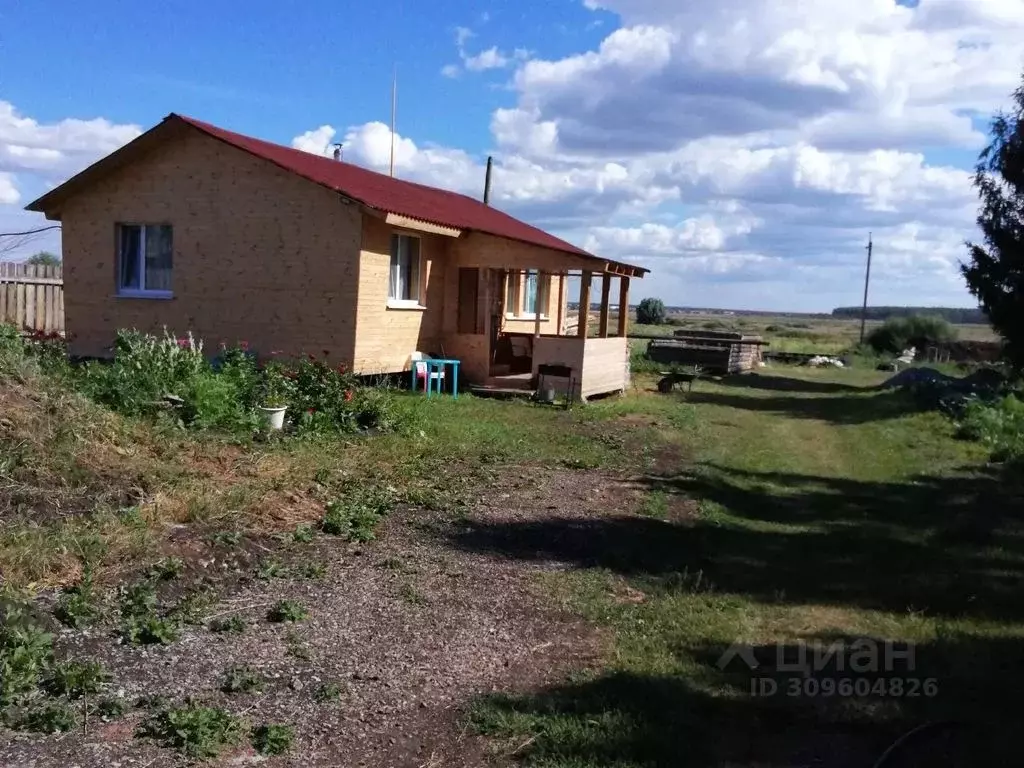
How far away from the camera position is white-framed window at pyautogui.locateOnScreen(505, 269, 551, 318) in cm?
2084

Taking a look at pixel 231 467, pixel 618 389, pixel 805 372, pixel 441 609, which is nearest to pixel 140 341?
pixel 231 467

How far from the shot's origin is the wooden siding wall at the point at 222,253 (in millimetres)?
14898

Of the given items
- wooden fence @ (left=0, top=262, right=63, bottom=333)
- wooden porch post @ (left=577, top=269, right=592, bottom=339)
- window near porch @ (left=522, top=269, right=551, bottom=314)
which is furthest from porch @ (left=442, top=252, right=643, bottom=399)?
wooden fence @ (left=0, top=262, right=63, bottom=333)

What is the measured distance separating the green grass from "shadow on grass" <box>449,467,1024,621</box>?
0.03 metres

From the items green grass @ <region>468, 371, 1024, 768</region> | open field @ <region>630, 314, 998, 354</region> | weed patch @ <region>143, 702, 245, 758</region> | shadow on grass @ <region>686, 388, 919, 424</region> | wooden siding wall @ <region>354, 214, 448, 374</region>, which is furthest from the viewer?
open field @ <region>630, 314, 998, 354</region>

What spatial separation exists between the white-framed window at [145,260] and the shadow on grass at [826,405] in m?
10.8

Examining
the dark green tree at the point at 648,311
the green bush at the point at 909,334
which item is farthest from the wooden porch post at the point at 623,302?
the dark green tree at the point at 648,311

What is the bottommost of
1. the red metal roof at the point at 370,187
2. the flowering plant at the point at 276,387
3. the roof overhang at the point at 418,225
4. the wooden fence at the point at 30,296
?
the flowering plant at the point at 276,387

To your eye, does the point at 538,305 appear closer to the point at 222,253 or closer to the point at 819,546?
the point at 222,253

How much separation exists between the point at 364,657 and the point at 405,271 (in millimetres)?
12287

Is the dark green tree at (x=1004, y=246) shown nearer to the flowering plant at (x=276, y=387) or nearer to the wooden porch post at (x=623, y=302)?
the wooden porch post at (x=623, y=302)

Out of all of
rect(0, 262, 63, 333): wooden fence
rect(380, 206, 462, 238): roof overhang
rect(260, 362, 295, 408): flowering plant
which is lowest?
rect(260, 362, 295, 408): flowering plant

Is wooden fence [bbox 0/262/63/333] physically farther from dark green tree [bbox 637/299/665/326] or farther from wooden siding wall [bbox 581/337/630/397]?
dark green tree [bbox 637/299/665/326]

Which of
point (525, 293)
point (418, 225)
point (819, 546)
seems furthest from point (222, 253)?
point (819, 546)
